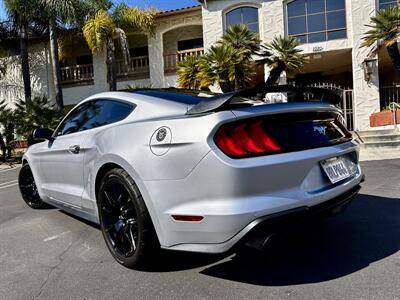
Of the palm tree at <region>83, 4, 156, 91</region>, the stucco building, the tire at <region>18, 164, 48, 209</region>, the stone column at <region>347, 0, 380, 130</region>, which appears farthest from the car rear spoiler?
the palm tree at <region>83, 4, 156, 91</region>

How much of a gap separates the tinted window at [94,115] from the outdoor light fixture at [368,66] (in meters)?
12.6

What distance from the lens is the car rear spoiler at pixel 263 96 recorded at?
251 centimetres

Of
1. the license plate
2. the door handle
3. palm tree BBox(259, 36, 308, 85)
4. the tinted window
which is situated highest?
palm tree BBox(259, 36, 308, 85)

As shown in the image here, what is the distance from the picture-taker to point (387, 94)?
1503 cm

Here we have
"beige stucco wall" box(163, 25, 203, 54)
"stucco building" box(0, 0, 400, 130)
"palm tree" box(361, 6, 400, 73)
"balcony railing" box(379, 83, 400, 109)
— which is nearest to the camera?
"palm tree" box(361, 6, 400, 73)

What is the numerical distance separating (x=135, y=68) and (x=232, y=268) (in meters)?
17.6

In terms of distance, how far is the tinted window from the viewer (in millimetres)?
3389

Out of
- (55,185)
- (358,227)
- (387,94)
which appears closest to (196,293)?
(358,227)

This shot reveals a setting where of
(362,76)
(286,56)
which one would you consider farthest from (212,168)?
(362,76)

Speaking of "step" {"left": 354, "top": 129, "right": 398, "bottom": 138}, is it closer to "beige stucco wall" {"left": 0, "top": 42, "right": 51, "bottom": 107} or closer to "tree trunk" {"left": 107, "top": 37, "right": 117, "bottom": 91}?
"tree trunk" {"left": 107, "top": 37, "right": 117, "bottom": 91}

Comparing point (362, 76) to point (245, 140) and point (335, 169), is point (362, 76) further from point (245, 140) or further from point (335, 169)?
point (245, 140)

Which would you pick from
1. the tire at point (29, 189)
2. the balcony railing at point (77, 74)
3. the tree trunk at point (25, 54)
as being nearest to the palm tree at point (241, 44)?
the tire at point (29, 189)

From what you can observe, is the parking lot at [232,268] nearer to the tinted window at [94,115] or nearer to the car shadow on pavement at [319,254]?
the car shadow on pavement at [319,254]

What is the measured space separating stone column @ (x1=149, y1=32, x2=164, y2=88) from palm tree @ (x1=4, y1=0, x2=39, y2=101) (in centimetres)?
551
